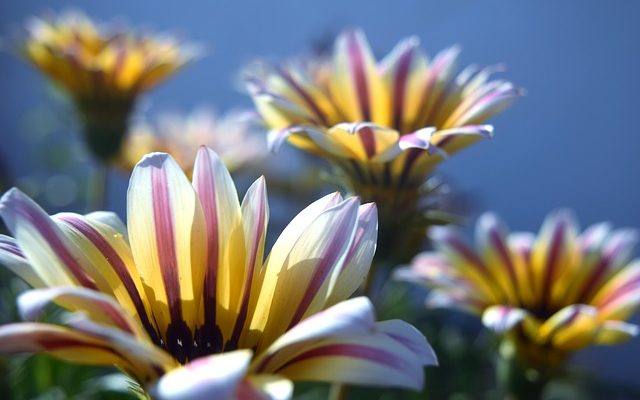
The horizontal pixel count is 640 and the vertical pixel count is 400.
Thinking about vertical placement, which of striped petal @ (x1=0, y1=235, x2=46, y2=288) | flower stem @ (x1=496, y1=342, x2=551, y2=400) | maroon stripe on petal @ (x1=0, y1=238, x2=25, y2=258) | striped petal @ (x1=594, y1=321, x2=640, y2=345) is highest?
maroon stripe on petal @ (x1=0, y1=238, x2=25, y2=258)

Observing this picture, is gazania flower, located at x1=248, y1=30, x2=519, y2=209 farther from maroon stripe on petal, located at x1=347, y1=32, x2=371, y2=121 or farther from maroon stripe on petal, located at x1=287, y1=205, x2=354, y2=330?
maroon stripe on petal, located at x1=287, y1=205, x2=354, y2=330

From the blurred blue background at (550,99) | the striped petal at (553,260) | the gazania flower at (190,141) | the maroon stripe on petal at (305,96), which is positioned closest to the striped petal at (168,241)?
the maroon stripe on petal at (305,96)

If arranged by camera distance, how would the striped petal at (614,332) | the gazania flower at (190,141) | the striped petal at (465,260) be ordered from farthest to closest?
the gazania flower at (190,141) → the striped petal at (465,260) → the striped petal at (614,332)

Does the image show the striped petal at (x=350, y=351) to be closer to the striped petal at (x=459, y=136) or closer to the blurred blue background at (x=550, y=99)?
the striped petal at (x=459, y=136)

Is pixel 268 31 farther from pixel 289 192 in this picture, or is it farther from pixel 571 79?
pixel 289 192

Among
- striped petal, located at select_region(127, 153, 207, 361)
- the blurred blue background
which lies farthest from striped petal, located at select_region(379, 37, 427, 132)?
the blurred blue background

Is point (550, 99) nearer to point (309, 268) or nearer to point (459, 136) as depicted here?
point (459, 136)

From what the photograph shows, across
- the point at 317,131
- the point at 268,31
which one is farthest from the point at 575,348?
the point at 268,31
